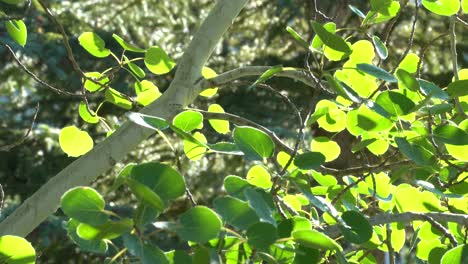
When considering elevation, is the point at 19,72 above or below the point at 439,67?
below

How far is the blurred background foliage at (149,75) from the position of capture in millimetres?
4910

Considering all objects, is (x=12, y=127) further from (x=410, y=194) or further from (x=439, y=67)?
(x=410, y=194)

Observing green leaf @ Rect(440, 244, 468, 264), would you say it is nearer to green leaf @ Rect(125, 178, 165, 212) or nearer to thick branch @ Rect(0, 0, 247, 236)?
green leaf @ Rect(125, 178, 165, 212)

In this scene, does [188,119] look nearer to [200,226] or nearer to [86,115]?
[200,226]

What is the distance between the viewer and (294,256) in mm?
1035

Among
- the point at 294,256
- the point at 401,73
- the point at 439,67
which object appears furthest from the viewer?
the point at 439,67

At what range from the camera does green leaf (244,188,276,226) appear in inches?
36.0

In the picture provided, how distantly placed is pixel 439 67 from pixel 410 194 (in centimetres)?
482

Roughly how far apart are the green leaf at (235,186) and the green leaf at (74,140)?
1.77ft

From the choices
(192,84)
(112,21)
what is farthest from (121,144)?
(112,21)

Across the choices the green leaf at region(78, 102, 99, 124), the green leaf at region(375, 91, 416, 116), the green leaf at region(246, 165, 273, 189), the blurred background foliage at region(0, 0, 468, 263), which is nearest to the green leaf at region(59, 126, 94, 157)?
the green leaf at region(78, 102, 99, 124)

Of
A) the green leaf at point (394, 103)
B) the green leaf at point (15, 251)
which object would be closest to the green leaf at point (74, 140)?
the green leaf at point (15, 251)

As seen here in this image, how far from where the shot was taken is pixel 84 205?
0.85 m

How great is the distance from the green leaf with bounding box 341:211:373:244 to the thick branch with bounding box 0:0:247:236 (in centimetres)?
47
